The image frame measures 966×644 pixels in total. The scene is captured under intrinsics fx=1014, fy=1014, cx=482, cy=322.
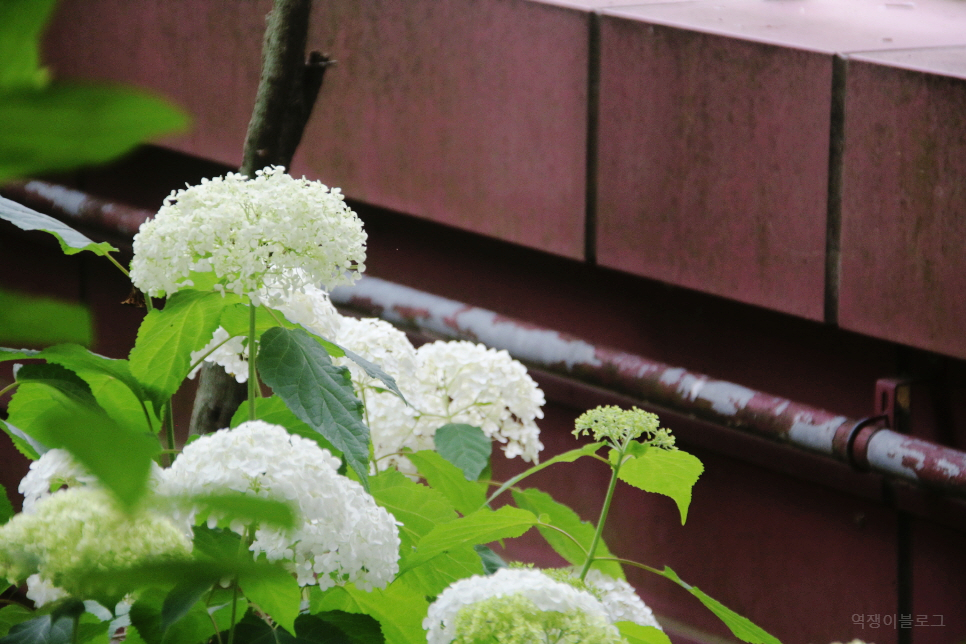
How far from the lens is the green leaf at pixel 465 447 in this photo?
936mm

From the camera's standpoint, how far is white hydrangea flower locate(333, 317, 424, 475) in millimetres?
922

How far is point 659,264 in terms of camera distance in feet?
5.51

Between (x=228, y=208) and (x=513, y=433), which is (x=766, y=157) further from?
(x=228, y=208)

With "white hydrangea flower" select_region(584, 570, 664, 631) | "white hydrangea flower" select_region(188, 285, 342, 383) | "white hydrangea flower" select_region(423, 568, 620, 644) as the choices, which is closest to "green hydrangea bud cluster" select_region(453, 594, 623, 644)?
"white hydrangea flower" select_region(423, 568, 620, 644)

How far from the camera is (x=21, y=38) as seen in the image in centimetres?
14

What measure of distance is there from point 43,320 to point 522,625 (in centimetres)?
45

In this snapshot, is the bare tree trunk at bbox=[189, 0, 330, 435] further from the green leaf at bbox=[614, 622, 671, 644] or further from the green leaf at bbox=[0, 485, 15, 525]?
the green leaf at bbox=[614, 622, 671, 644]

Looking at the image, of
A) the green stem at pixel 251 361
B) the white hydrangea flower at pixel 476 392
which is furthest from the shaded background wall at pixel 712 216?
the green stem at pixel 251 361

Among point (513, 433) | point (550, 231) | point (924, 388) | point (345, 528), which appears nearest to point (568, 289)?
point (550, 231)

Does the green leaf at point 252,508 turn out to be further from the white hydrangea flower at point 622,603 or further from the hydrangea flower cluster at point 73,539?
the white hydrangea flower at point 622,603

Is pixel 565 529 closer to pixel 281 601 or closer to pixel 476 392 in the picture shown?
pixel 476 392

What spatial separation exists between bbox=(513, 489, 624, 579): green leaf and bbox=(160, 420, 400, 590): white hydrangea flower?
0.29 m

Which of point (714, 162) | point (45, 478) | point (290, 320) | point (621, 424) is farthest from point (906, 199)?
point (45, 478)

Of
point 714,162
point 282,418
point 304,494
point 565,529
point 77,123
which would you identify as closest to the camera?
point 77,123
